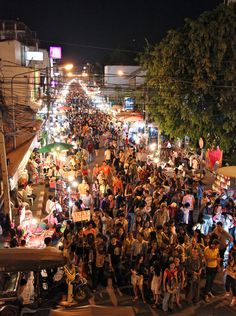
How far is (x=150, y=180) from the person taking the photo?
15.6m

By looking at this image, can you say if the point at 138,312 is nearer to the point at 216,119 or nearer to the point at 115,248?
the point at 115,248

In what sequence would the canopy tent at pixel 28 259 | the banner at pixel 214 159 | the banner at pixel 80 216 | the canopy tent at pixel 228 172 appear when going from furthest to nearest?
1. the banner at pixel 214 159
2. the canopy tent at pixel 228 172
3. the banner at pixel 80 216
4. the canopy tent at pixel 28 259

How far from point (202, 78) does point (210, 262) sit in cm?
856

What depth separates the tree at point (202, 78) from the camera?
14.6 meters

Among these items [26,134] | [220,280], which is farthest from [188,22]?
[220,280]

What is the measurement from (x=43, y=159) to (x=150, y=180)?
847 cm

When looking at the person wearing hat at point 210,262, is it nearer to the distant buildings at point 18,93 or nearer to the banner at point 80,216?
the banner at point 80,216

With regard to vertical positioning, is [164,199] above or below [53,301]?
above

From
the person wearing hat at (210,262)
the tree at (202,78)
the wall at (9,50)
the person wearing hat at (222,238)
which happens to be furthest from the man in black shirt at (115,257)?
the wall at (9,50)

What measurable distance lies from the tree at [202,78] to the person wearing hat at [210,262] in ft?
24.9

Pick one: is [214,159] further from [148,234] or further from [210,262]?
[210,262]

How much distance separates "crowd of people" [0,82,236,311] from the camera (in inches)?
Answer: 333

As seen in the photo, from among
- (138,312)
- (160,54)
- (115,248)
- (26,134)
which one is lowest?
(138,312)

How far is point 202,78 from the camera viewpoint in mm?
15133
